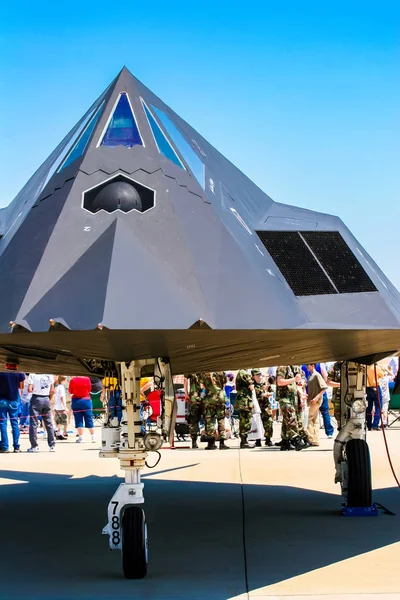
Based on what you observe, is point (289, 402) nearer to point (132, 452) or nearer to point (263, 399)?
point (263, 399)

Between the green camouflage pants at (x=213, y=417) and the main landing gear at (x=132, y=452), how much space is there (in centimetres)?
1126

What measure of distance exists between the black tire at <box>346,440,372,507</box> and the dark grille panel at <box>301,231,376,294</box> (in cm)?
330

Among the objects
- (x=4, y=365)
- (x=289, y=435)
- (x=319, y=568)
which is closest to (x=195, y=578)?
(x=319, y=568)

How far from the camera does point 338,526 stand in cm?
945

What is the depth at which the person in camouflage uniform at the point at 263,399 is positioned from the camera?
19.9 meters

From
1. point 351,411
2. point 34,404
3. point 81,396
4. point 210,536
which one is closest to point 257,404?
point 81,396

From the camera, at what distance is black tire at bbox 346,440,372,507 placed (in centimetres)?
1001

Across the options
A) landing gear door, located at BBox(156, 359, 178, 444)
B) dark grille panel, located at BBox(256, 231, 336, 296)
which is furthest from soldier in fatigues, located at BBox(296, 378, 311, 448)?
dark grille panel, located at BBox(256, 231, 336, 296)

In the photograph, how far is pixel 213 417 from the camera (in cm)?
1952

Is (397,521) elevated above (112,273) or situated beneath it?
situated beneath

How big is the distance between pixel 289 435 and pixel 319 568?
1206 centimetres

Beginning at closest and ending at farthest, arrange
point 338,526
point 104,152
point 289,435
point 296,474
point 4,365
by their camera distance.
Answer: point 104,152 < point 338,526 < point 4,365 < point 296,474 < point 289,435

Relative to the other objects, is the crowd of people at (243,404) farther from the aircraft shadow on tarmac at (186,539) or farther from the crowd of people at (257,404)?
the aircraft shadow on tarmac at (186,539)

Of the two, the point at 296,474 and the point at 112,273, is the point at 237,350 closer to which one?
the point at 112,273
